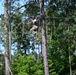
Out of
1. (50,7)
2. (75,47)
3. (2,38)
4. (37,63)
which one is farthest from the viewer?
(75,47)

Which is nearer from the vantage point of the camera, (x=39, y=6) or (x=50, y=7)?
(x=39, y=6)

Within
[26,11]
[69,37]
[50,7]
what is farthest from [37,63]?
[26,11]

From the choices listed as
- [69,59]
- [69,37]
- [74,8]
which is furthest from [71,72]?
[74,8]

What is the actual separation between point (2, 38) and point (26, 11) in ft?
8.62

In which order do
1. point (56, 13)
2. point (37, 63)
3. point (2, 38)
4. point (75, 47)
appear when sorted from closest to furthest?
point (2, 38) → point (56, 13) → point (37, 63) → point (75, 47)

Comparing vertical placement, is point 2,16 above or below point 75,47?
above

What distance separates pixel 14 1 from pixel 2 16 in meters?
2.16

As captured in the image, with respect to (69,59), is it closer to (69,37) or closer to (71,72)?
(71,72)

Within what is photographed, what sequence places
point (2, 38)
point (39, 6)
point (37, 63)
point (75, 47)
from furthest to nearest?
1. point (75, 47)
2. point (37, 63)
3. point (2, 38)
4. point (39, 6)

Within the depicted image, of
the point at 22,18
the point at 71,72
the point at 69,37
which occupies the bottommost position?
the point at 71,72

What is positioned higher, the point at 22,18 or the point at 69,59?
the point at 22,18

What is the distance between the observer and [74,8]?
84.7ft

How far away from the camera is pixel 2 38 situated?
70.5 ft

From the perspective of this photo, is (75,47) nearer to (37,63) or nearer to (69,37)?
(69,37)
